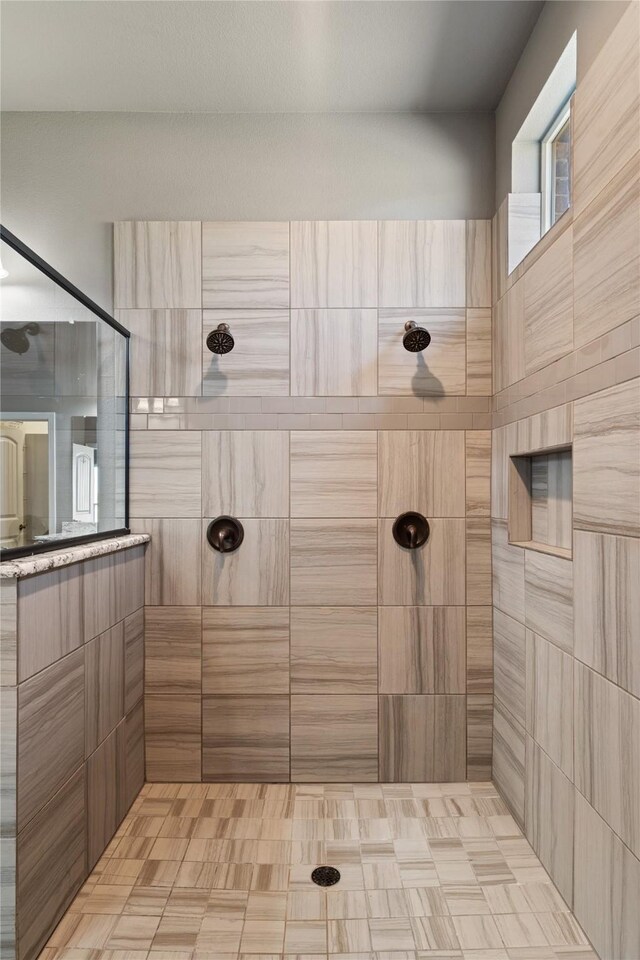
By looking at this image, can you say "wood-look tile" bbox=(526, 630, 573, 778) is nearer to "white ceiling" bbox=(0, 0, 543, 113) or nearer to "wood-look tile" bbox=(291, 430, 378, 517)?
"wood-look tile" bbox=(291, 430, 378, 517)

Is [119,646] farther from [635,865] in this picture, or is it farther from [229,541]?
[635,865]

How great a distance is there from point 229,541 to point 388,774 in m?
1.17

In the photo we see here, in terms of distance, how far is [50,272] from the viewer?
1.71m

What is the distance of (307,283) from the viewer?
2.50m

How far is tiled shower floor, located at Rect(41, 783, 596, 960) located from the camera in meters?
1.60

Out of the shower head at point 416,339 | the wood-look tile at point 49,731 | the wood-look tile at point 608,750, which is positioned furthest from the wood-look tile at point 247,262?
the wood-look tile at point 608,750

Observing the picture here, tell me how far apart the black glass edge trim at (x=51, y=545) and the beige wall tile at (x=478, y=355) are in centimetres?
155

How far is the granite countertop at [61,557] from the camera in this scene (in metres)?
1.39

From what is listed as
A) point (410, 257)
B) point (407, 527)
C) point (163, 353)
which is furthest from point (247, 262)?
point (407, 527)

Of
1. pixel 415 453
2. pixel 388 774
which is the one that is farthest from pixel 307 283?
pixel 388 774

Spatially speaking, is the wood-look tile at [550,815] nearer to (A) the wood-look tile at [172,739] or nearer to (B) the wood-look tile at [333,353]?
(A) the wood-look tile at [172,739]

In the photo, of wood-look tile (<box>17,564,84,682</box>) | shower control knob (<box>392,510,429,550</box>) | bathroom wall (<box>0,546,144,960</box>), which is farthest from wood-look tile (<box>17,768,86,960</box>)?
shower control knob (<box>392,510,429,550</box>)

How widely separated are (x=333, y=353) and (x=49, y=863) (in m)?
1.96

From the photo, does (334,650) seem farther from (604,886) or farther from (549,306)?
(549,306)
